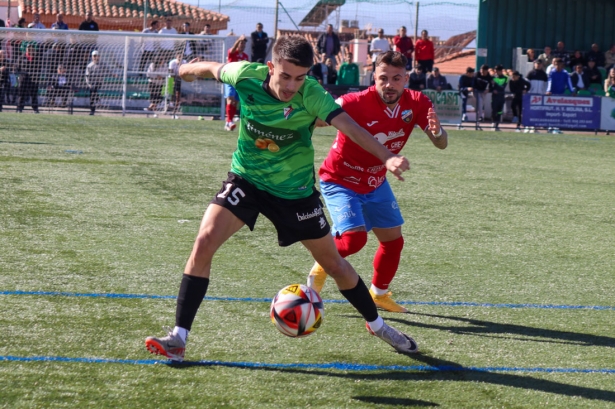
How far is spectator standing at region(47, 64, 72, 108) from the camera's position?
2172 cm

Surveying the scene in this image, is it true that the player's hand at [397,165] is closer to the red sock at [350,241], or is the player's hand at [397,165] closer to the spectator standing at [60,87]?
the red sock at [350,241]

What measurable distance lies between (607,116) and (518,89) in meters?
2.55

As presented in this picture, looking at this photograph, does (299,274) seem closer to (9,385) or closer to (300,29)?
(9,385)

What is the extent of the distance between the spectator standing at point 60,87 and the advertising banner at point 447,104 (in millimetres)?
9330

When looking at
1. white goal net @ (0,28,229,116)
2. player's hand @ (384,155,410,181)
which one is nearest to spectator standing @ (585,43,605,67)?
white goal net @ (0,28,229,116)

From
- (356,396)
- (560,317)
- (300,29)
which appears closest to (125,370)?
(356,396)

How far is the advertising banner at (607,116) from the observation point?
22.9 m

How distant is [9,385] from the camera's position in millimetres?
4102

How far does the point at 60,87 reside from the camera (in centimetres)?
2178

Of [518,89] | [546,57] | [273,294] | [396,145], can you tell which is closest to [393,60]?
[396,145]

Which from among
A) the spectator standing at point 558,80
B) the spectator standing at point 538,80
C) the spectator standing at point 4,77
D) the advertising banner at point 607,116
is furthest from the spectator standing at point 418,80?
the spectator standing at point 4,77

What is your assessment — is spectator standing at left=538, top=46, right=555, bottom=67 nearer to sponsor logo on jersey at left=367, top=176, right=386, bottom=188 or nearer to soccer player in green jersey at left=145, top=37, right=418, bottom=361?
sponsor logo on jersey at left=367, top=176, right=386, bottom=188

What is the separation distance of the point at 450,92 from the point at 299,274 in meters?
16.9

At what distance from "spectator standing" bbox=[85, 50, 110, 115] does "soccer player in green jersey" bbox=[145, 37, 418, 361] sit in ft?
58.1
